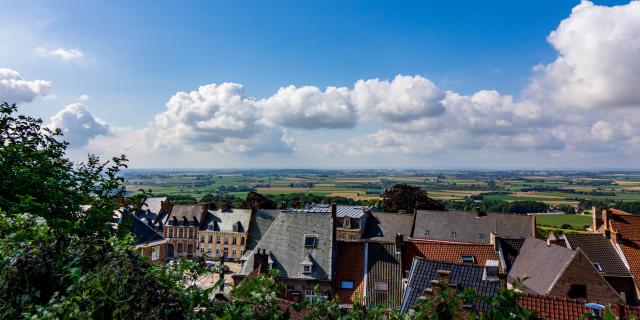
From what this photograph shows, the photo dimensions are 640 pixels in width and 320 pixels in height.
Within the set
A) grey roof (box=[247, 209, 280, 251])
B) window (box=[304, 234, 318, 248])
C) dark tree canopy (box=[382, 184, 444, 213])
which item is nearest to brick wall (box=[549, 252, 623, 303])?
window (box=[304, 234, 318, 248])

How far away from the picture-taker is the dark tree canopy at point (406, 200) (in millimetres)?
85075

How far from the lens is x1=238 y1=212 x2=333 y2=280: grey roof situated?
34.6 metres

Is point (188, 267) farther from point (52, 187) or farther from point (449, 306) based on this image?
point (52, 187)

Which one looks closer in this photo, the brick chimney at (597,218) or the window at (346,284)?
the window at (346,284)

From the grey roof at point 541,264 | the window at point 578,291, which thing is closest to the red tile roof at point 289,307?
the grey roof at point 541,264

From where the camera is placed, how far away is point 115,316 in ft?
14.3

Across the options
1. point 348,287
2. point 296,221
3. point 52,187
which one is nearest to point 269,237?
point 296,221

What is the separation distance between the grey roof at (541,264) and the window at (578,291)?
4.28 ft

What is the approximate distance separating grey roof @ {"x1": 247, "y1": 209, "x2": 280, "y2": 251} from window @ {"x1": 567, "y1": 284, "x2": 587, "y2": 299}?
47.2m

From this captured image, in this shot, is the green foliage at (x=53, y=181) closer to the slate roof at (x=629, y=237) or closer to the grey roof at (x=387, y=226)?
the slate roof at (x=629, y=237)

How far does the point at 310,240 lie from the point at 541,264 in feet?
63.3

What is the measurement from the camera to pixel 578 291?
92.8ft

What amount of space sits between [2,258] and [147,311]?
237cm

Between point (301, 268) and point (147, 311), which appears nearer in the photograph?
point (147, 311)
